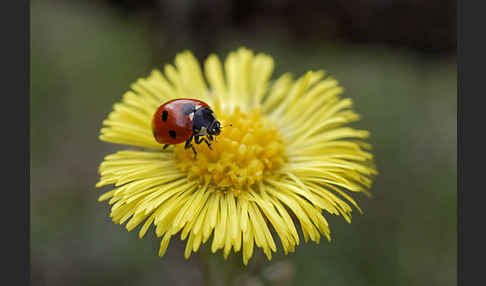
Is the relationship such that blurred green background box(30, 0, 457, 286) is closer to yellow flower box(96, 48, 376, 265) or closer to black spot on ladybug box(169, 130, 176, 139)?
yellow flower box(96, 48, 376, 265)

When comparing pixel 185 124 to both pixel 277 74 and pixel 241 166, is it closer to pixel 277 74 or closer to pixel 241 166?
pixel 241 166

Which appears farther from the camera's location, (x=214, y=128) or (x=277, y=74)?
(x=277, y=74)

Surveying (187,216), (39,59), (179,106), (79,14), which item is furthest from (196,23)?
(187,216)

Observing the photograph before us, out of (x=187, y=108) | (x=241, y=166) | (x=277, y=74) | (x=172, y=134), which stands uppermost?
(x=277, y=74)

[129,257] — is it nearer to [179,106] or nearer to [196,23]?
[179,106]

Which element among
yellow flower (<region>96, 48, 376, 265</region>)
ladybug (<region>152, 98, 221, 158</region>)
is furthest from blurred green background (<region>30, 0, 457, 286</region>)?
ladybug (<region>152, 98, 221, 158</region>)

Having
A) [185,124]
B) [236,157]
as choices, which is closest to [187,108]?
[185,124]
